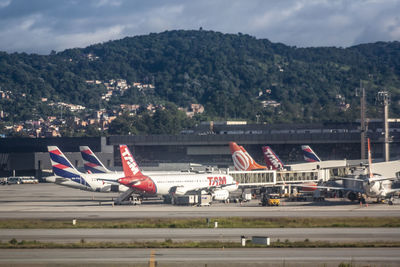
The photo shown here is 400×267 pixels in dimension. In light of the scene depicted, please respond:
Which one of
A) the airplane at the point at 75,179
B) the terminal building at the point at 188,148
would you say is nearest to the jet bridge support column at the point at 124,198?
the airplane at the point at 75,179

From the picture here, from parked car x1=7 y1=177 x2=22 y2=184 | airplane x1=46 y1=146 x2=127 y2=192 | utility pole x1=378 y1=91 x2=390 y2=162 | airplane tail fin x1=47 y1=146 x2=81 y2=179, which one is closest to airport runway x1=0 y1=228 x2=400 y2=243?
airplane x1=46 y1=146 x2=127 y2=192

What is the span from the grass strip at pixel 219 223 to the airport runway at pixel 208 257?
1327cm

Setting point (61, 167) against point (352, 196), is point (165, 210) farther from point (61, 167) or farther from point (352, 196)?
point (352, 196)

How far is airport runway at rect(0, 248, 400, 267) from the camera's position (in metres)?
34.6

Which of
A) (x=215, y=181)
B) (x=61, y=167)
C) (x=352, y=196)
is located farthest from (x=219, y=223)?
(x=61, y=167)

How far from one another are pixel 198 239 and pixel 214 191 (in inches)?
1410

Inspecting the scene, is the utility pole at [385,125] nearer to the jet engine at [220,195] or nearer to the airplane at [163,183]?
the airplane at [163,183]

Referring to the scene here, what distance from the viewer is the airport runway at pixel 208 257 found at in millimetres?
34594

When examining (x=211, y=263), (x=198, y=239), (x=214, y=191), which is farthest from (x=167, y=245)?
(x=214, y=191)

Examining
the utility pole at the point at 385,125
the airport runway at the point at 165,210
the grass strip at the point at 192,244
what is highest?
the utility pole at the point at 385,125

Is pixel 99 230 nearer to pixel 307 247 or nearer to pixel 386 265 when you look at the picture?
pixel 307 247

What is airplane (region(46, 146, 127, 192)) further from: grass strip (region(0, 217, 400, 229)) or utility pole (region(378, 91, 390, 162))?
utility pole (region(378, 91, 390, 162))

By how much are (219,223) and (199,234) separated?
6.63 m

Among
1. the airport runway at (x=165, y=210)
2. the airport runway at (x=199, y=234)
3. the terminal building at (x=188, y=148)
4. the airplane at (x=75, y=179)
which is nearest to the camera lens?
the airport runway at (x=199, y=234)
